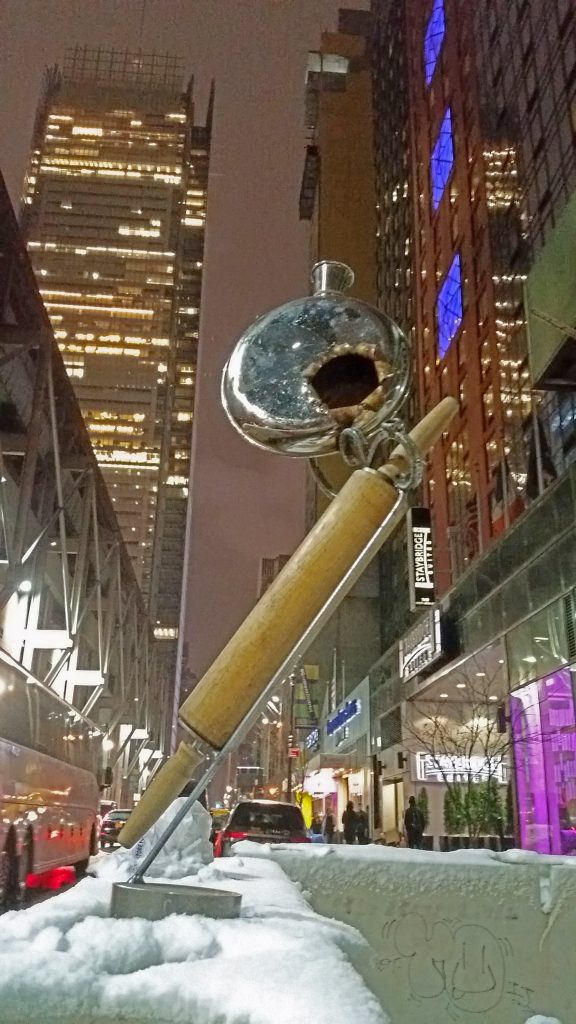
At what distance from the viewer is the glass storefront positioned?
50.7 ft

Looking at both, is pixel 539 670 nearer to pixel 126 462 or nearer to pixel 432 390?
pixel 432 390

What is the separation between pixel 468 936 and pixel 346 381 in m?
2.66

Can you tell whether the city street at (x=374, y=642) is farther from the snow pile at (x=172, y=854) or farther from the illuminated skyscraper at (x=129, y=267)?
the illuminated skyscraper at (x=129, y=267)

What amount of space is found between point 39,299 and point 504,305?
57.0 ft

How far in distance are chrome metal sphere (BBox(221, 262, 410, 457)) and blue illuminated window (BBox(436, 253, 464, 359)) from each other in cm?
3427

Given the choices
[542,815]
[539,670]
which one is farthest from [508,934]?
[542,815]

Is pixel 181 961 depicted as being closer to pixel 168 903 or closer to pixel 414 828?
pixel 168 903

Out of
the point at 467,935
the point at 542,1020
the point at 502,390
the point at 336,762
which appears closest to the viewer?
the point at 542,1020

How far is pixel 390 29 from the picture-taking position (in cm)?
6931

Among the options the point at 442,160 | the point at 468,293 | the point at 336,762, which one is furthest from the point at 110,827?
the point at 442,160

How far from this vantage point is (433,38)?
47.8 m

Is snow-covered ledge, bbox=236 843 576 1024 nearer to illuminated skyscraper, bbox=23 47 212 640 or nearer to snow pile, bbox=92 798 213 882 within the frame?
snow pile, bbox=92 798 213 882

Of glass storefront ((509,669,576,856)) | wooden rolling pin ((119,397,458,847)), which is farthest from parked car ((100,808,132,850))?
wooden rolling pin ((119,397,458,847))

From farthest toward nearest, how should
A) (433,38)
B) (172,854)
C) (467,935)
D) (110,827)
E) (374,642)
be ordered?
(374,642)
(433,38)
(110,827)
(467,935)
(172,854)
